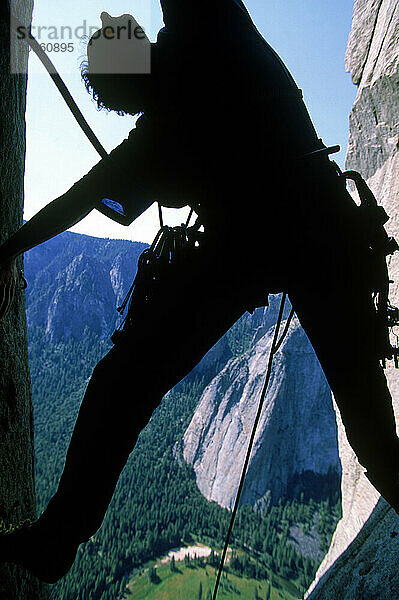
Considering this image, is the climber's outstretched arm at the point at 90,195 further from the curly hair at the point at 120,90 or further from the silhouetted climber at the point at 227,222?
the curly hair at the point at 120,90

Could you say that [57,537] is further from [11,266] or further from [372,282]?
[372,282]

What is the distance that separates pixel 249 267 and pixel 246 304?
0.15m

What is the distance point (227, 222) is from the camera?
4.27 ft

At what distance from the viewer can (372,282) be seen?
138cm

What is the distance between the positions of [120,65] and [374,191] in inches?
179

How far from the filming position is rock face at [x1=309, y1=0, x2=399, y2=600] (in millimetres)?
2092

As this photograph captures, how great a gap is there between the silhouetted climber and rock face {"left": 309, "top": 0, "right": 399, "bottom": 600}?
3.67 feet

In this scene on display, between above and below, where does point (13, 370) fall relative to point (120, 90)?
below

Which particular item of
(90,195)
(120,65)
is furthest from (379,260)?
(120,65)

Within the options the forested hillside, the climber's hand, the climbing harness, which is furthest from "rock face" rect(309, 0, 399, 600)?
the forested hillside

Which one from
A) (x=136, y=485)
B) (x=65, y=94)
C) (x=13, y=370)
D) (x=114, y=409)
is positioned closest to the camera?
(x=114, y=409)

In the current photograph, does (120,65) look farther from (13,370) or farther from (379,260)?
(13,370)

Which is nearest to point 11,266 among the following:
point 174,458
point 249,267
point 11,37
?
point 249,267

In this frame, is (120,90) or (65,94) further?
(65,94)
